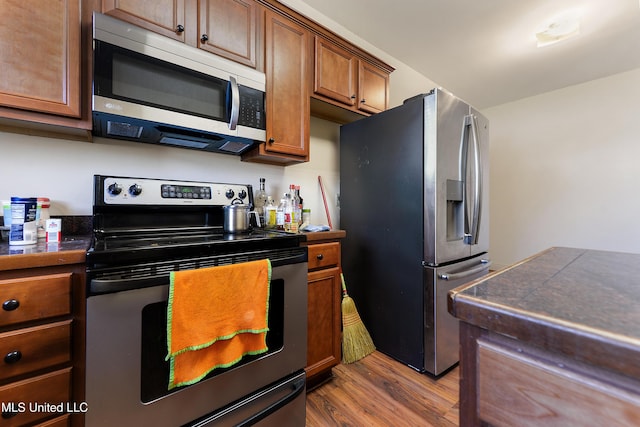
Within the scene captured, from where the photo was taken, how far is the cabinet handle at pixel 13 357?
72 centimetres

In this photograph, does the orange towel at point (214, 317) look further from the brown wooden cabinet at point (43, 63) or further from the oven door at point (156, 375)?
Answer: the brown wooden cabinet at point (43, 63)

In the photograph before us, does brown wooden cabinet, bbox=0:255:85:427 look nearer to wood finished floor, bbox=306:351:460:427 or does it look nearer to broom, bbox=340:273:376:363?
wood finished floor, bbox=306:351:460:427

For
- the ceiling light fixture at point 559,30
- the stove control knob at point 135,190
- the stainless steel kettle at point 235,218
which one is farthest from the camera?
the ceiling light fixture at point 559,30

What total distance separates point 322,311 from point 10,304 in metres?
1.26

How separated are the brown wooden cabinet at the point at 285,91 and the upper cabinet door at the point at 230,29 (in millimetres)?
97

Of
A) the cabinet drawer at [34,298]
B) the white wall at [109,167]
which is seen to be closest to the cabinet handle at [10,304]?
the cabinet drawer at [34,298]

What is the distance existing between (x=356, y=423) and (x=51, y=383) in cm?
128

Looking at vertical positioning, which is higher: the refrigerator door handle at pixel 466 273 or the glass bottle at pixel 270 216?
the glass bottle at pixel 270 216

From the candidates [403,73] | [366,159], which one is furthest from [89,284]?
[403,73]

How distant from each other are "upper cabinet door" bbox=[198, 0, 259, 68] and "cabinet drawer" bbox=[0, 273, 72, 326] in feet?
4.03

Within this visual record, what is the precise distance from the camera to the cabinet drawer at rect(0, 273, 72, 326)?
0.72m

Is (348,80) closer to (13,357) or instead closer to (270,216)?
(270,216)

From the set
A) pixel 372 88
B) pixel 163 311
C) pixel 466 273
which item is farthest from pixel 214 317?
pixel 372 88

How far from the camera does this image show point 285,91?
1.64m
